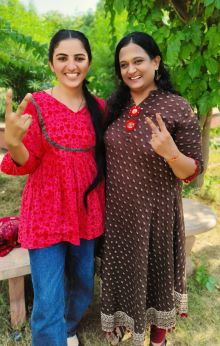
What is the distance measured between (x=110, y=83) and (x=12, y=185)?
1.89 metres

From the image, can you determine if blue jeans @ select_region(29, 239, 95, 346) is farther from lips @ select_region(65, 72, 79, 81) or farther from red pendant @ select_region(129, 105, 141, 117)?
lips @ select_region(65, 72, 79, 81)

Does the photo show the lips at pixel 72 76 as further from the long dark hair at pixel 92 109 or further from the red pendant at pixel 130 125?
the red pendant at pixel 130 125

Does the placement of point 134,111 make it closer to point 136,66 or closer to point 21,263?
point 136,66

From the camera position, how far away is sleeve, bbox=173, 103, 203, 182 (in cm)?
169

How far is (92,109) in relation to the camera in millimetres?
1851

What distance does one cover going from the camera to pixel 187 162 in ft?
5.38

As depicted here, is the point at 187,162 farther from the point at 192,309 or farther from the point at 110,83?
the point at 110,83

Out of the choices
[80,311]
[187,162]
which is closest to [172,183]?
[187,162]

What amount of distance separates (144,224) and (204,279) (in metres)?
1.32

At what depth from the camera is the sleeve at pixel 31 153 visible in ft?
5.38

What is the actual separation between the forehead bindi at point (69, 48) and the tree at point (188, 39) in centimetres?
98

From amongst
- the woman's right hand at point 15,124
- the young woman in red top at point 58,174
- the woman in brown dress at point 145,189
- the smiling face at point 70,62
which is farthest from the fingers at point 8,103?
the woman in brown dress at point 145,189

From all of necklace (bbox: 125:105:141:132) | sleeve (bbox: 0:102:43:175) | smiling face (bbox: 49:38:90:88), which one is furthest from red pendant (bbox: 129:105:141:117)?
sleeve (bbox: 0:102:43:175)

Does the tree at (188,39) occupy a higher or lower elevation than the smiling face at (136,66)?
higher
